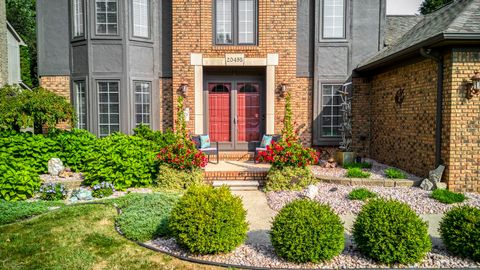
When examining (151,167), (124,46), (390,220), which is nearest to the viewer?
(390,220)

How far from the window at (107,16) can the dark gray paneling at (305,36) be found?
5.62 metres

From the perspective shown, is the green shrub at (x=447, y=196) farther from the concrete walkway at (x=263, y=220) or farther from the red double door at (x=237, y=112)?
the red double door at (x=237, y=112)

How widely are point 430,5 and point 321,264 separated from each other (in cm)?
2795

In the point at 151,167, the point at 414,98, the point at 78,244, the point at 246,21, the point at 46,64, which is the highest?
the point at 246,21

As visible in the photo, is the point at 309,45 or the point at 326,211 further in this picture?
the point at 309,45

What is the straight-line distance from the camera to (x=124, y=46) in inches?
382

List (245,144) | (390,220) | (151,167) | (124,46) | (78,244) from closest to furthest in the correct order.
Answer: (390,220) → (78,244) → (151,167) → (124,46) → (245,144)

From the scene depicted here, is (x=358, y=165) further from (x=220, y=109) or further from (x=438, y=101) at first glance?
(x=220, y=109)

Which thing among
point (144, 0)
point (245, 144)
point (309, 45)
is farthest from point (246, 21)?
point (245, 144)

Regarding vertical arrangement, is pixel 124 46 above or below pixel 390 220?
above

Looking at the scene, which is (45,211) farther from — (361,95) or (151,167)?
(361,95)

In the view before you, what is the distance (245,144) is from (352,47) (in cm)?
459

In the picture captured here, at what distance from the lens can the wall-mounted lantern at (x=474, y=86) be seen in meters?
6.34

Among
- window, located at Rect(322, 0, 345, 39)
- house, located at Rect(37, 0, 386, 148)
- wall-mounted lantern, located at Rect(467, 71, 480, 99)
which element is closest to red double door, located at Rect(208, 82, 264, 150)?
house, located at Rect(37, 0, 386, 148)
